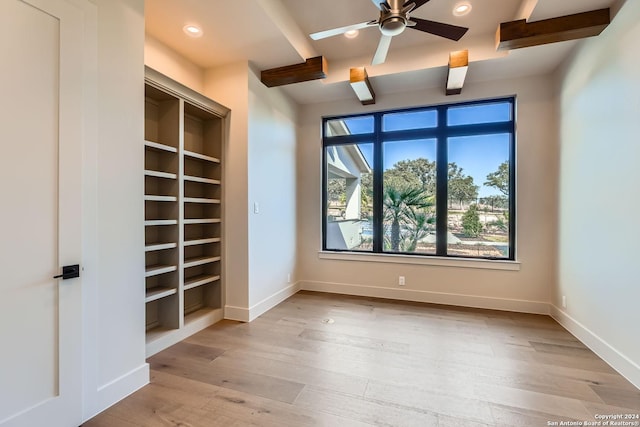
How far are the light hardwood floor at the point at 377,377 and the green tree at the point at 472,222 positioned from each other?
44.7 inches

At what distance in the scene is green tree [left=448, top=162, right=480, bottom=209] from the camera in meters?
3.79

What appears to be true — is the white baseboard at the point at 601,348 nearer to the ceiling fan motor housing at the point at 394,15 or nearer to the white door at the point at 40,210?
the ceiling fan motor housing at the point at 394,15

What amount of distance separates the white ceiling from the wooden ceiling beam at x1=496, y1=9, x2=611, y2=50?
6cm

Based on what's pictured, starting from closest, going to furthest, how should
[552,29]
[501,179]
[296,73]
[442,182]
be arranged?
[552,29] → [296,73] → [501,179] → [442,182]

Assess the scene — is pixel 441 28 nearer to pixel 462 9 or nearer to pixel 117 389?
pixel 462 9

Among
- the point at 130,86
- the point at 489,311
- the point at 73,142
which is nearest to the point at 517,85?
the point at 489,311

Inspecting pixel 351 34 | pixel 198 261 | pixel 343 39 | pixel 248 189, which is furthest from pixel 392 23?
pixel 198 261

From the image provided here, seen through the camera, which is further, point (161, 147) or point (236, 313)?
point (236, 313)

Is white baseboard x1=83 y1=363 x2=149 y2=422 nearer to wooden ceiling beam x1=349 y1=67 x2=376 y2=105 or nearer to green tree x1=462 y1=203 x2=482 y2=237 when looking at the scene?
wooden ceiling beam x1=349 y1=67 x2=376 y2=105

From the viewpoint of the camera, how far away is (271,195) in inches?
145

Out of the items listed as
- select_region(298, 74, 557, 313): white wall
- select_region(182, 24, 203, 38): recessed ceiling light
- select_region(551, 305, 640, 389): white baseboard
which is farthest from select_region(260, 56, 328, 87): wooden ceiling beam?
select_region(551, 305, 640, 389): white baseboard

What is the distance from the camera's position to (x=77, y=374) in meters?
1.59

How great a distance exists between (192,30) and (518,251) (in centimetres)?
444

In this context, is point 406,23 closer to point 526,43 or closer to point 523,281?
point 526,43
